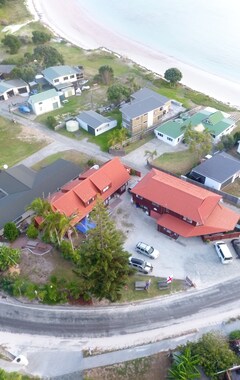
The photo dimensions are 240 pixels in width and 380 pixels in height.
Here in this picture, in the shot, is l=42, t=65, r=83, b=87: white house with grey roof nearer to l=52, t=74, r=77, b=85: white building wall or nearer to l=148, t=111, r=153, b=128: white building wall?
l=52, t=74, r=77, b=85: white building wall

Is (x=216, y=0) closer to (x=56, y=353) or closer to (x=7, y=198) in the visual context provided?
(x=7, y=198)

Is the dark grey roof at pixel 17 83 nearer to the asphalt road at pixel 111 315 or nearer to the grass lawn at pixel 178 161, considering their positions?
the grass lawn at pixel 178 161

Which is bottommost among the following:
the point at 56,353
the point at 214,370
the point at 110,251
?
the point at 56,353

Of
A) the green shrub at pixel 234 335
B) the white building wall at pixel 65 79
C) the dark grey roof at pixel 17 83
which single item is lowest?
the green shrub at pixel 234 335

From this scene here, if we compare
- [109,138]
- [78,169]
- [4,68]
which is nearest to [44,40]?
[4,68]

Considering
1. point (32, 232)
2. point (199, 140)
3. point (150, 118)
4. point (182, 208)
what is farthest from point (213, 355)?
point (150, 118)

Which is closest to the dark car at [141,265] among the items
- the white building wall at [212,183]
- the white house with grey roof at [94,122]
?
the white building wall at [212,183]

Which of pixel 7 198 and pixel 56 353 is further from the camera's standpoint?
pixel 7 198

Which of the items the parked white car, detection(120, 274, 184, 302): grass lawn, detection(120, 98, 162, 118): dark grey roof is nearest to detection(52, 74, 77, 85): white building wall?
detection(120, 98, 162, 118): dark grey roof
